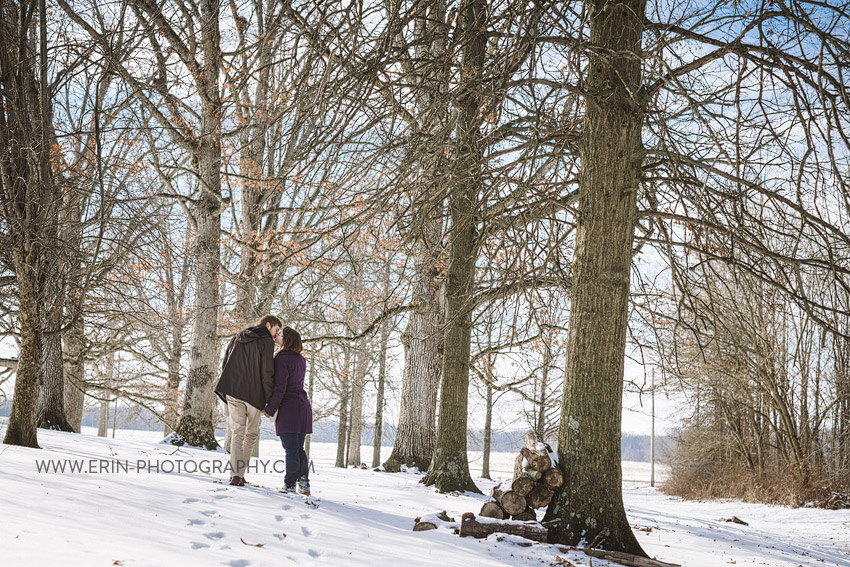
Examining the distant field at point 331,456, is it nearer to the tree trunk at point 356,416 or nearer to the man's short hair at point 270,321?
the tree trunk at point 356,416

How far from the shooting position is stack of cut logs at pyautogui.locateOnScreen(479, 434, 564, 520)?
192 inches

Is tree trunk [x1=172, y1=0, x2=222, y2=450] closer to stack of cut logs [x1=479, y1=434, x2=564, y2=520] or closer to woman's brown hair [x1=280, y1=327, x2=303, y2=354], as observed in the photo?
woman's brown hair [x1=280, y1=327, x2=303, y2=354]

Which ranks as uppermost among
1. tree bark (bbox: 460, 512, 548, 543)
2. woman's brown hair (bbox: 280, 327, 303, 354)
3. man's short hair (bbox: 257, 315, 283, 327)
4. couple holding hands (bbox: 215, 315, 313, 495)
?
man's short hair (bbox: 257, 315, 283, 327)

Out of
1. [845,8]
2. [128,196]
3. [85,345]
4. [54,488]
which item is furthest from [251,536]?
[85,345]

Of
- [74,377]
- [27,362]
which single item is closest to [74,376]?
[74,377]

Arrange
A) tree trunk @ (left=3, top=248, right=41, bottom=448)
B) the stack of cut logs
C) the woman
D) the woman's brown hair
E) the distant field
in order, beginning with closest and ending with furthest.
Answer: the stack of cut logs → the woman → the woman's brown hair → tree trunk @ (left=3, top=248, right=41, bottom=448) → the distant field

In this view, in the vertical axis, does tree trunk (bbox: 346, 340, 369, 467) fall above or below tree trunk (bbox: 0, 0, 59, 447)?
below

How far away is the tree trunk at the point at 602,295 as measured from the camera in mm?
4742

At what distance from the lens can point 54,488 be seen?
4402 millimetres

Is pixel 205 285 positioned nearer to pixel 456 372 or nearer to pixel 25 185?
pixel 25 185

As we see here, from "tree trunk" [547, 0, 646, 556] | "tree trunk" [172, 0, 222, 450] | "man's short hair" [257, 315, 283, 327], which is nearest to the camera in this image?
"tree trunk" [547, 0, 646, 556]

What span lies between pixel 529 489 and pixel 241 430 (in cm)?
308

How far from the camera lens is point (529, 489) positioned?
192 inches

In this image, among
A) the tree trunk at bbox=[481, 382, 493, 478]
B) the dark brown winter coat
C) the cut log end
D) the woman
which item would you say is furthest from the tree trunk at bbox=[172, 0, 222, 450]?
the tree trunk at bbox=[481, 382, 493, 478]
